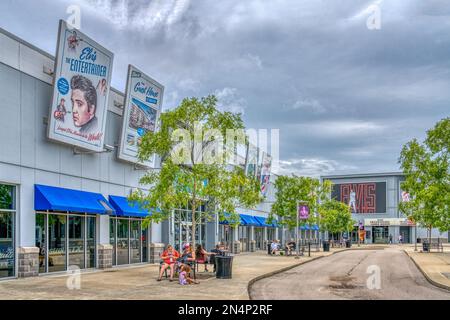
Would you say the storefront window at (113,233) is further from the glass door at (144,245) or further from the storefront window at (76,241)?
the glass door at (144,245)

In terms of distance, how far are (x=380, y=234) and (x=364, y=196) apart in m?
6.78

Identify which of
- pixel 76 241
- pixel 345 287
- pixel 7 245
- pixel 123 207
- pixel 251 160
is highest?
pixel 251 160

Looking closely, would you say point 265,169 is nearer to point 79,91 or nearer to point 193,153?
point 193,153

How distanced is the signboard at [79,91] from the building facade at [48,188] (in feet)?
1.66

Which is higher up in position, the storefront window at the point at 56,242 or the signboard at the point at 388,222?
the storefront window at the point at 56,242

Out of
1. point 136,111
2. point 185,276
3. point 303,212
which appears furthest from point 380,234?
point 185,276

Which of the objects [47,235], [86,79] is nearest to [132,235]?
[47,235]

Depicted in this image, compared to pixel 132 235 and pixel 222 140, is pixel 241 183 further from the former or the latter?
pixel 132 235

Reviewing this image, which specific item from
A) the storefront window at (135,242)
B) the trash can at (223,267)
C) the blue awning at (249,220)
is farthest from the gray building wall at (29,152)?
the blue awning at (249,220)

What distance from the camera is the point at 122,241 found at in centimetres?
2656

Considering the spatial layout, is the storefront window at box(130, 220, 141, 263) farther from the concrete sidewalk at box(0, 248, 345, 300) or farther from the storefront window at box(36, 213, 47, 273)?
the storefront window at box(36, 213, 47, 273)

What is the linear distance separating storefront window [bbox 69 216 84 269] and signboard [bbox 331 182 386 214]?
2975 inches

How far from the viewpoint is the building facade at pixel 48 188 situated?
1903 cm

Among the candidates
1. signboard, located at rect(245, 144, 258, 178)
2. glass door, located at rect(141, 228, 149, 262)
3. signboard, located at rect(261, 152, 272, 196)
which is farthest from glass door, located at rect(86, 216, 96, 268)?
signboard, located at rect(261, 152, 272, 196)
